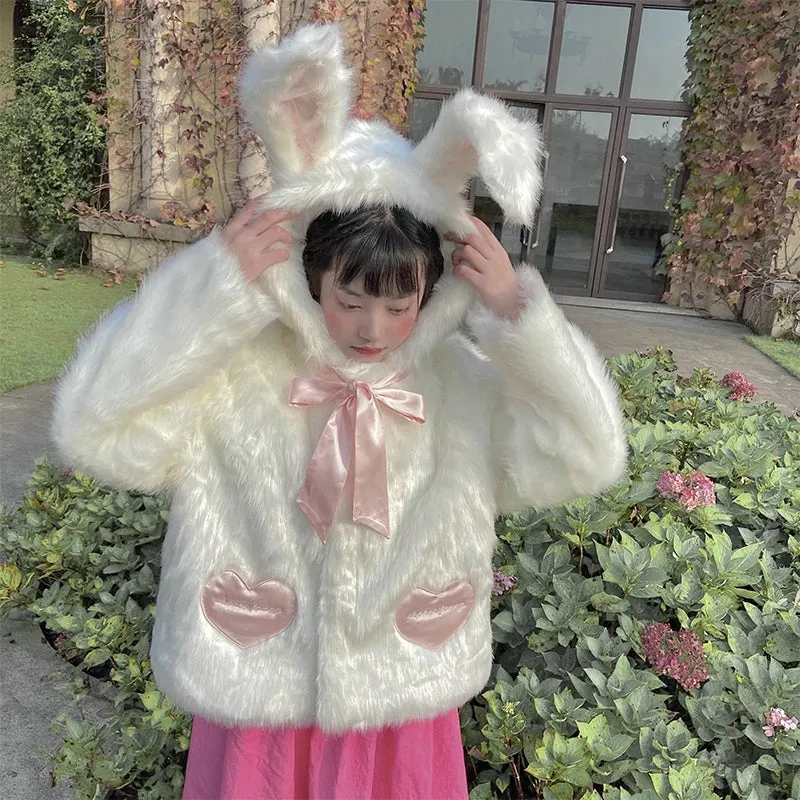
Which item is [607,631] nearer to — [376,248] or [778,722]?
[778,722]

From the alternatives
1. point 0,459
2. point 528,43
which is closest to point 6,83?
point 528,43

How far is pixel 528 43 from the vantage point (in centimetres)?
841

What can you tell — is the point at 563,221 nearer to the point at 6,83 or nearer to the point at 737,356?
the point at 737,356

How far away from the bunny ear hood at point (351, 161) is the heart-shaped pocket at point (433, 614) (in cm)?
40

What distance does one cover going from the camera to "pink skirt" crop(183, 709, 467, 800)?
1.26m

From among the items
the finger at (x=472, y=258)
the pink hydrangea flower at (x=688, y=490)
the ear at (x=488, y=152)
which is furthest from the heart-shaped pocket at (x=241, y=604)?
the pink hydrangea flower at (x=688, y=490)

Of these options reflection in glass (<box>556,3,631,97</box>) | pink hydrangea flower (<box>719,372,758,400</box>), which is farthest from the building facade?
pink hydrangea flower (<box>719,372,758,400</box>)

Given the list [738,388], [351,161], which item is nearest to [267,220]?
[351,161]

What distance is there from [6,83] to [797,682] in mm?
9823

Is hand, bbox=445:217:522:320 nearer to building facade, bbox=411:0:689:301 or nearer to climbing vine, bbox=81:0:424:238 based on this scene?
climbing vine, bbox=81:0:424:238

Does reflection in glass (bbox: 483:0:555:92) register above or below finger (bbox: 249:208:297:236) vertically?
above

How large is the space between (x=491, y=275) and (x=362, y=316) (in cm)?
22

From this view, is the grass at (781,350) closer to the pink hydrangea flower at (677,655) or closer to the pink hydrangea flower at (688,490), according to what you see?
the pink hydrangea flower at (688,490)

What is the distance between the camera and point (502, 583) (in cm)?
201
